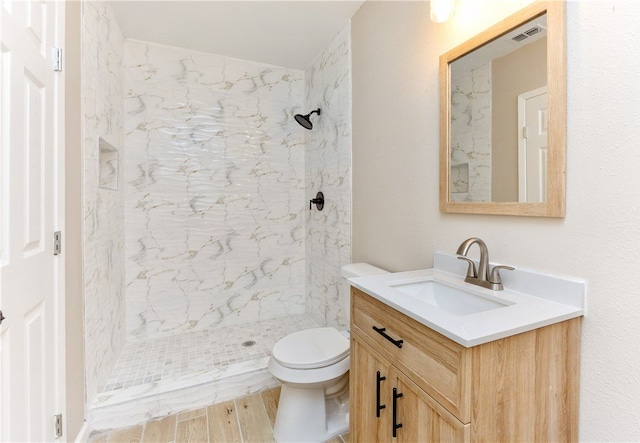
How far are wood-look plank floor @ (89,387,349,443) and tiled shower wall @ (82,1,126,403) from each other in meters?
0.30

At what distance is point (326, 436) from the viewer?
152 cm

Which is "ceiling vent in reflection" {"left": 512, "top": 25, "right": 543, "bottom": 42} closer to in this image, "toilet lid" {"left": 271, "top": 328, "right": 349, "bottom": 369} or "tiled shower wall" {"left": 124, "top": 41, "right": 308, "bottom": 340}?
"toilet lid" {"left": 271, "top": 328, "right": 349, "bottom": 369}

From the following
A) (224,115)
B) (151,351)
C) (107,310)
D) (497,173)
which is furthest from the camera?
(224,115)

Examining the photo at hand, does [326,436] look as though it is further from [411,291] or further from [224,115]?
[224,115]

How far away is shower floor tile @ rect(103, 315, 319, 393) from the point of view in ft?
6.25

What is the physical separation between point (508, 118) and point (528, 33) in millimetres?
270

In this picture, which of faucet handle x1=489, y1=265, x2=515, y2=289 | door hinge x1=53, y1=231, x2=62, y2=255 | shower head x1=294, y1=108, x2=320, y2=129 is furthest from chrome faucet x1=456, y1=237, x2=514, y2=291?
shower head x1=294, y1=108, x2=320, y2=129

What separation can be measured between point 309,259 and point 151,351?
145 centimetres

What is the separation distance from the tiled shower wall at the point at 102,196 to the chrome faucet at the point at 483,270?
1.73 m

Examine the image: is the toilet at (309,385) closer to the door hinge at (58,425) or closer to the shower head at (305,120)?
the door hinge at (58,425)

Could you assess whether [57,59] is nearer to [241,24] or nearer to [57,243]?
[57,243]

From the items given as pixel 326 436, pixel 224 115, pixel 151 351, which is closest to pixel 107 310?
pixel 151 351

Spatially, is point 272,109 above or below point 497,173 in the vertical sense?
above

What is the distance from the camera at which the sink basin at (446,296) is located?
1.07m
